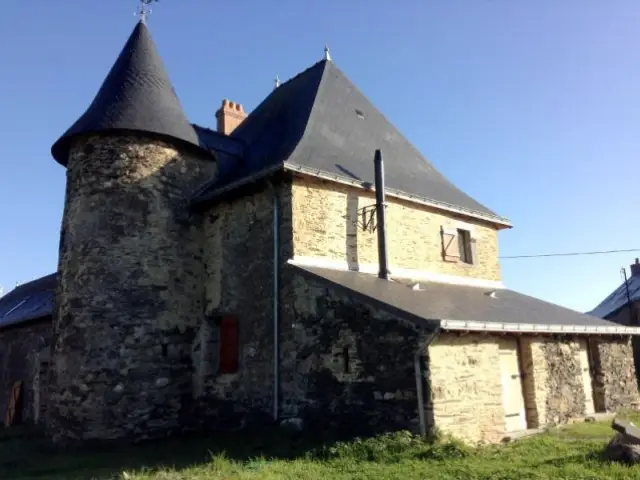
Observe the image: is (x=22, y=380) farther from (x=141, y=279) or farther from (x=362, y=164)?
(x=362, y=164)

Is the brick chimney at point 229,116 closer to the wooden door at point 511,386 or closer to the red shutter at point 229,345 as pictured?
the red shutter at point 229,345

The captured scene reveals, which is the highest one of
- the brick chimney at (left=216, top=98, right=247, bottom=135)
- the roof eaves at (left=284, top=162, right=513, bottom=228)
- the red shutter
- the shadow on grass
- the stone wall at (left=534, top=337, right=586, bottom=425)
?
the brick chimney at (left=216, top=98, right=247, bottom=135)

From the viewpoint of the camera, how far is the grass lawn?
634 cm

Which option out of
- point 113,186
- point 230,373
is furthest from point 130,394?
point 113,186

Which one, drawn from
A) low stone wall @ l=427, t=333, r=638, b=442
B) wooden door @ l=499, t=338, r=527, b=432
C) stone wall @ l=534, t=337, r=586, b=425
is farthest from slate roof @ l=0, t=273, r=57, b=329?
stone wall @ l=534, t=337, r=586, b=425

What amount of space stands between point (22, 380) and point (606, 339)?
50.8 feet

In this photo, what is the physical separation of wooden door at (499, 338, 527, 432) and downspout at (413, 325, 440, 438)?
2.29 meters

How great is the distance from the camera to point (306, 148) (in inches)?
444

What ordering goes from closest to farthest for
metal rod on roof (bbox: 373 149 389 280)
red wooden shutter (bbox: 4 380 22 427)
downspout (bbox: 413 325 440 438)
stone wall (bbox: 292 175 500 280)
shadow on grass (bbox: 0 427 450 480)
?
shadow on grass (bbox: 0 427 450 480)
downspout (bbox: 413 325 440 438)
stone wall (bbox: 292 175 500 280)
metal rod on roof (bbox: 373 149 389 280)
red wooden shutter (bbox: 4 380 22 427)

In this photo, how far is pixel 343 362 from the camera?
339 inches

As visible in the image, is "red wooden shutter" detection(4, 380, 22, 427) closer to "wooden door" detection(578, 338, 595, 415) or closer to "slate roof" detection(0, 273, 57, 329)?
"slate roof" detection(0, 273, 57, 329)

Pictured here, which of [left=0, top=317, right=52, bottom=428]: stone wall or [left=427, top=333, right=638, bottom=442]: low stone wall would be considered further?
[left=0, top=317, right=52, bottom=428]: stone wall

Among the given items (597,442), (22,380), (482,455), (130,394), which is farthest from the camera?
(22,380)

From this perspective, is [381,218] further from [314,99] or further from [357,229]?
[314,99]
